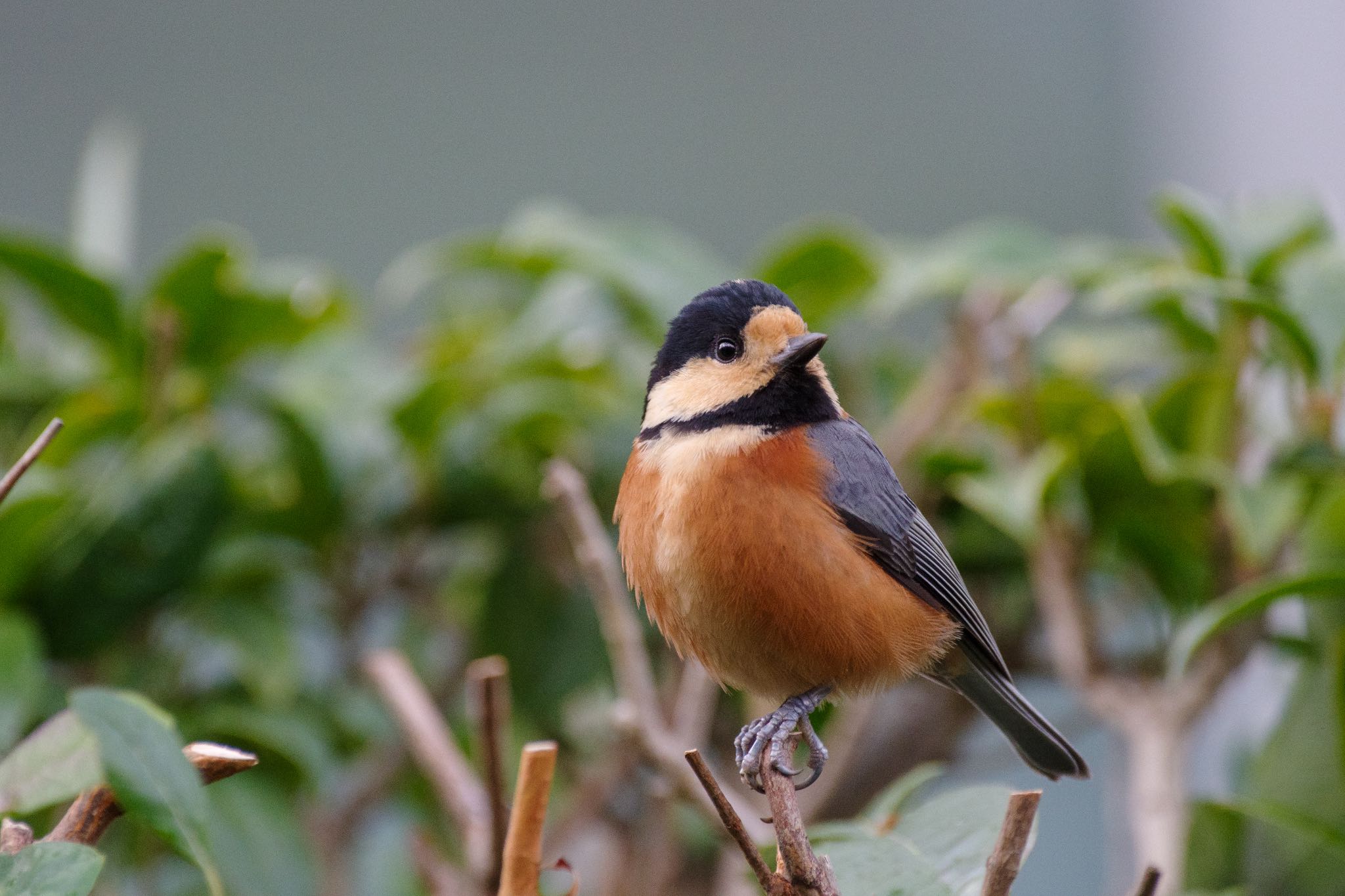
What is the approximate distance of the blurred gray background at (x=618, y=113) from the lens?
14.4 feet

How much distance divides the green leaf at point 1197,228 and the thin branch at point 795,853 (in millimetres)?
1247

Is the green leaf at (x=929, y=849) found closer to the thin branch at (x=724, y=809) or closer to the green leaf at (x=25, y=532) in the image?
the thin branch at (x=724, y=809)

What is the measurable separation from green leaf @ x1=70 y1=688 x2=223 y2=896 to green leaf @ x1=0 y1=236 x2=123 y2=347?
1.01 metres

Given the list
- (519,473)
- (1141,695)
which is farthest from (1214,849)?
(519,473)

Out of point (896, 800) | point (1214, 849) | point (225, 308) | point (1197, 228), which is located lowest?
point (1214, 849)

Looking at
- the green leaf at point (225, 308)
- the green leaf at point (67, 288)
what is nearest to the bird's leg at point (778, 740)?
the green leaf at point (225, 308)

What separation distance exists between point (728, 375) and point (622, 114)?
369 cm

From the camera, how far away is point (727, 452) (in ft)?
4.24

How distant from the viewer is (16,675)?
1.51m

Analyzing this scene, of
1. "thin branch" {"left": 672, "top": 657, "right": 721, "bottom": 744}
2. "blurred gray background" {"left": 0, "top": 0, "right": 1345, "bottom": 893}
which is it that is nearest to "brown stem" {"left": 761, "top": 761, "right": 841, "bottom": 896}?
"thin branch" {"left": 672, "top": 657, "right": 721, "bottom": 744}

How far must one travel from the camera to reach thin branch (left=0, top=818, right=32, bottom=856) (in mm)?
925

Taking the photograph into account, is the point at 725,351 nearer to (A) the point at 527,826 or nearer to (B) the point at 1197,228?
(A) the point at 527,826

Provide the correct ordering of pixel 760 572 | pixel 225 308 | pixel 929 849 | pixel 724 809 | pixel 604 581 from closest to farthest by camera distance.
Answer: pixel 724 809, pixel 929 849, pixel 760 572, pixel 604 581, pixel 225 308

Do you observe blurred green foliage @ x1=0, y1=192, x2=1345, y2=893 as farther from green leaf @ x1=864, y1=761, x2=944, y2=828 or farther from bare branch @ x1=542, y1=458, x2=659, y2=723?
bare branch @ x1=542, y1=458, x2=659, y2=723
